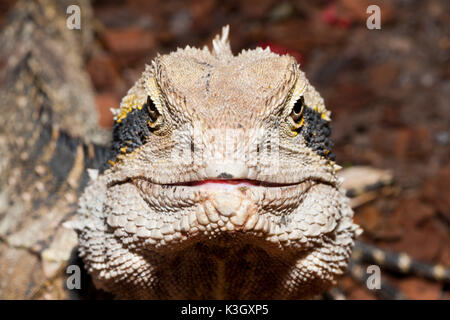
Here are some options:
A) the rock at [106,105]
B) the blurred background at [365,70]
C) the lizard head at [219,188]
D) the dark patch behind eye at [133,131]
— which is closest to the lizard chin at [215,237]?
the lizard head at [219,188]

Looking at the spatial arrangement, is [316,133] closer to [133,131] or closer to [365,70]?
[133,131]

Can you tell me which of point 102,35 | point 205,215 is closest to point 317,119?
point 205,215

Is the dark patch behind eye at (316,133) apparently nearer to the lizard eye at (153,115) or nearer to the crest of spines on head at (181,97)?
the crest of spines on head at (181,97)

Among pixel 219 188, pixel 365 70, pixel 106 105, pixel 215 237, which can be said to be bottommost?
pixel 215 237

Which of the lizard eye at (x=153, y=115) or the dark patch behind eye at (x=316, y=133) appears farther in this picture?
the dark patch behind eye at (x=316, y=133)

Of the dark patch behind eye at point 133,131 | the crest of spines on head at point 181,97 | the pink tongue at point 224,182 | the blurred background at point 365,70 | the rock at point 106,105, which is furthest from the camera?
the rock at point 106,105

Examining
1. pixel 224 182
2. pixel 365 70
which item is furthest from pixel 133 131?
pixel 365 70
